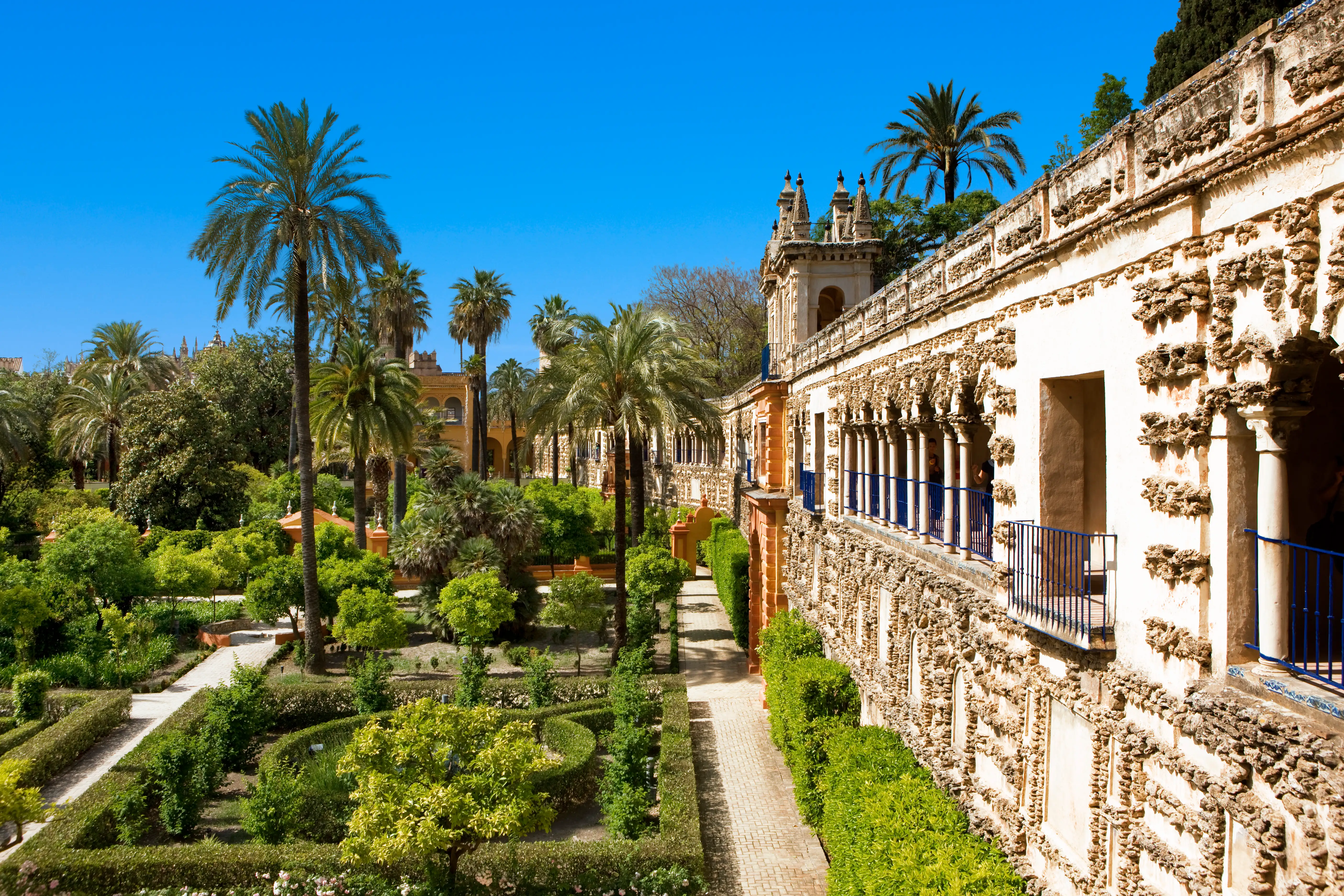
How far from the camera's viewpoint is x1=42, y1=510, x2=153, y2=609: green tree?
27.6m

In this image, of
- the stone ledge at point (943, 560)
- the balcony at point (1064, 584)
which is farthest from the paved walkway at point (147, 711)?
the balcony at point (1064, 584)

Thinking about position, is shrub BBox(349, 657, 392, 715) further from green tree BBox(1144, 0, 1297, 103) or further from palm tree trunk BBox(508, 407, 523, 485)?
green tree BBox(1144, 0, 1297, 103)

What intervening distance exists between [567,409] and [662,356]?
3.27 meters

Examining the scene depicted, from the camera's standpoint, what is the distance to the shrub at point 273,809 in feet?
46.4

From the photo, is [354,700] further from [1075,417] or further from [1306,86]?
[1306,86]

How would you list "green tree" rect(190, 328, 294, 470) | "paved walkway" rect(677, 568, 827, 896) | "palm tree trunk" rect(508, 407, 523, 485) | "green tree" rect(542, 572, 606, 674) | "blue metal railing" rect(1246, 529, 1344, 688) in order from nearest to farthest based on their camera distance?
"blue metal railing" rect(1246, 529, 1344, 688) < "paved walkway" rect(677, 568, 827, 896) < "green tree" rect(542, 572, 606, 674) < "palm tree trunk" rect(508, 407, 523, 485) < "green tree" rect(190, 328, 294, 470)

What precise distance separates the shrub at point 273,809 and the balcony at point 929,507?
11040 millimetres

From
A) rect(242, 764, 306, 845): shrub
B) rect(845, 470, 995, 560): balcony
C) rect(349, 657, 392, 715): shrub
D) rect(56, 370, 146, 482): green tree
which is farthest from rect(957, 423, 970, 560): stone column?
rect(56, 370, 146, 482): green tree

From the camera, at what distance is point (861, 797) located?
11281 millimetres

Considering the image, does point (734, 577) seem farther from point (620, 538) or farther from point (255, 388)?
point (255, 388)

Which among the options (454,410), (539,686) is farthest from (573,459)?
(454,410)

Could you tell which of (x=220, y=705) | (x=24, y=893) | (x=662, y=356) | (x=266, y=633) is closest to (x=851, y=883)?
(x=24, y=893)

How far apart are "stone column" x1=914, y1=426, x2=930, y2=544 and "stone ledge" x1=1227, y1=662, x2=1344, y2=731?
635cm

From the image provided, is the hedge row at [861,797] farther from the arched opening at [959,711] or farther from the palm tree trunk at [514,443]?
the palm tree trunk at [514,443]
